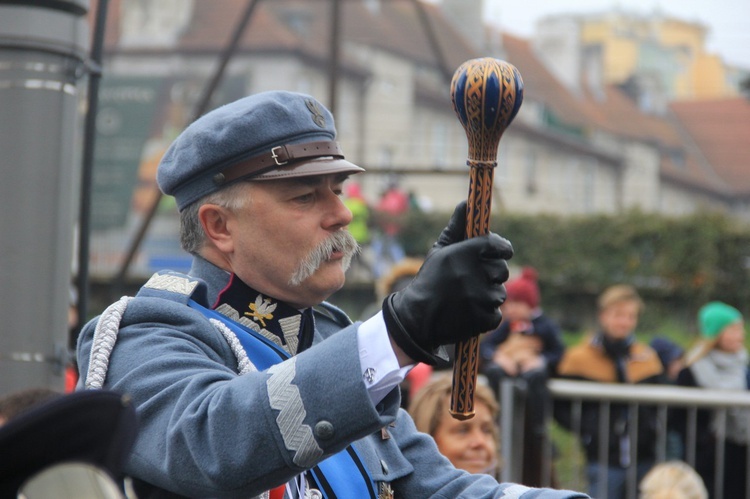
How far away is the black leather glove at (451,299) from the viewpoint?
6.34ft

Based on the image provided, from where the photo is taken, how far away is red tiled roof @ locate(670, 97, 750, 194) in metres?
52.1

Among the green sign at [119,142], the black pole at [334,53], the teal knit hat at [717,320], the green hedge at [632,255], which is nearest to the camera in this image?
the teal knit hat at [717,320]

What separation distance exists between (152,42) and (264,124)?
28.9 metres

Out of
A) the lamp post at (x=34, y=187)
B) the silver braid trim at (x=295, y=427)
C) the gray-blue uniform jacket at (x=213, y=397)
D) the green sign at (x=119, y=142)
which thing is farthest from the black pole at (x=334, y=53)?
the green sign at (x=119, y=142)

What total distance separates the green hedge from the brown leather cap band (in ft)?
51.0

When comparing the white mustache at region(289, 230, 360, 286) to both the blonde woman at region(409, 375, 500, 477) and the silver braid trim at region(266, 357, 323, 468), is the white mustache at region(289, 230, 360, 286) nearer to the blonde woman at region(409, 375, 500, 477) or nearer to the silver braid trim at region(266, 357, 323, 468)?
the silver braid trim at region(266, 357, 323, 468)

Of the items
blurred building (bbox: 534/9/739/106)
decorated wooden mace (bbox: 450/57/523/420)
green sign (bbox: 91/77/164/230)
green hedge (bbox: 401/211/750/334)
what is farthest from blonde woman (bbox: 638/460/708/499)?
blurred building (bbox: 534/9/739/106)

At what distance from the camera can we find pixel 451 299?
6.33ft

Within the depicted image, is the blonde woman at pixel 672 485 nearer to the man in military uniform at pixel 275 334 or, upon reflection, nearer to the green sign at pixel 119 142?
the man in military uniform at pixel 275 334

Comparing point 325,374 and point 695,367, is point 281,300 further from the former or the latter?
point 695,367

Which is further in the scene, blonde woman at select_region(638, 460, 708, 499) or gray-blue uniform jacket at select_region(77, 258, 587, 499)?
blonde woman at select_region(638, 460, 708, 499)

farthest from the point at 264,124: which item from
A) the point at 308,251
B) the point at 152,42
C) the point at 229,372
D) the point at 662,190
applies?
the point at 662,190

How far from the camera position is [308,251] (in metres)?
2.49

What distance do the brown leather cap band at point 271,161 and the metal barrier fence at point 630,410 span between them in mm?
4066
